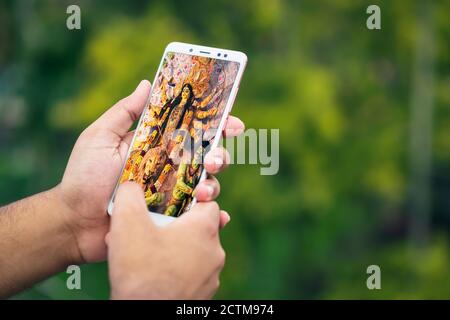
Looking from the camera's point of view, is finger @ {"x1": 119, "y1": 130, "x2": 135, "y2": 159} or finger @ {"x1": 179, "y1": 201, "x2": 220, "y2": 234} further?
finger @ {"x1": 119, "y1": 130, "x2": 135, "y2": 159}

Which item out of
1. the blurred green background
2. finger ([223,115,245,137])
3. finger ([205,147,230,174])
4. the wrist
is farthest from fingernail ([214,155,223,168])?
the blurred green background

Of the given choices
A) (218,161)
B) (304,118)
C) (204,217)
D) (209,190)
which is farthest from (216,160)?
(304,118)

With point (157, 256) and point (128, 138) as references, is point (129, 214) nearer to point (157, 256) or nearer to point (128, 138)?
point (157, 256)

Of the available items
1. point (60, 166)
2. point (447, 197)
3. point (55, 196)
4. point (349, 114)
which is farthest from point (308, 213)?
point (55, 196)

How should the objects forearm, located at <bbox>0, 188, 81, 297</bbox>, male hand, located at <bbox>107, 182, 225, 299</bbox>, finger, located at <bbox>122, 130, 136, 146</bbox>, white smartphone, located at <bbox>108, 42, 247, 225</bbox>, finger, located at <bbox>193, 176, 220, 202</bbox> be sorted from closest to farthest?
1. male hand, located at <bbox>107, 182, 225, 299</bbox>
2. finger, located at <bbox>193, 176, 220, 202</bbox>
3. white smartphone, located at <bbox>108, 42, 247, 225</bbox>
4. forearm, located at <bbox>0, 188, 81, 297</bbox>
5. finger, located at <bbox>122, 130, 136, 146</bbox>

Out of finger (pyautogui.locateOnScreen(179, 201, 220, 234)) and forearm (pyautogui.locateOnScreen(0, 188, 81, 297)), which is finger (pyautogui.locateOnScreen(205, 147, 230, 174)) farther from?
forearm (pyautogui.locateOnScreen(0, 188, 81, 297))

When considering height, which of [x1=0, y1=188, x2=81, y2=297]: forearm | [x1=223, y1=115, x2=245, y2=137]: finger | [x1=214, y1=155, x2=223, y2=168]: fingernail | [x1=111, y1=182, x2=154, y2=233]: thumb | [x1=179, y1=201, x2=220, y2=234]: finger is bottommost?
[x1=0, y1=188, x2=81, y2=297]: forearm

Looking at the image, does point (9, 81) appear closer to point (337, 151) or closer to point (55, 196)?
point (337, 151)
